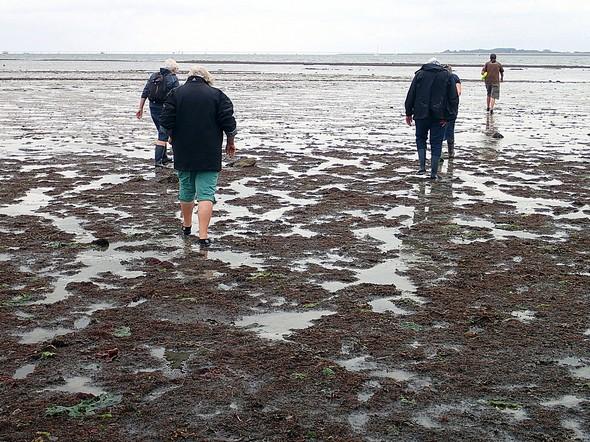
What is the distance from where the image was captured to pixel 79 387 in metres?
5.11

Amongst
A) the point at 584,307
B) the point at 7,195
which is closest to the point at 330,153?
the point at 7,195

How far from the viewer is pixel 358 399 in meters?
4.93

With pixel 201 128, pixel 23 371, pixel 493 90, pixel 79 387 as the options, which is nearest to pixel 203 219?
pixel 201 128

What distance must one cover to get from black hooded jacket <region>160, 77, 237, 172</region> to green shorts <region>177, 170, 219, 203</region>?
0.41ft

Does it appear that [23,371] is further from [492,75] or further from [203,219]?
[492,75]

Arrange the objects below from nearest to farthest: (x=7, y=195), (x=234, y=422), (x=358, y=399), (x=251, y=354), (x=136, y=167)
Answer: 1. (x=234, y=422)
2. (x=358, y=399)
3. (x=251, y=354)
4. (x=7, y=195)
5. (x=136, y=167)

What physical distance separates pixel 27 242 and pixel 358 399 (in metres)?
5.34

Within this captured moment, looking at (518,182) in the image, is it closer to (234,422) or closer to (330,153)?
(330,153)

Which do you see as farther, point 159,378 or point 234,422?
point 159,378

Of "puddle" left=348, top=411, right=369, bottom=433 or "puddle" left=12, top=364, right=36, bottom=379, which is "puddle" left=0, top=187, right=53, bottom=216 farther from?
"puddle" left=348, top=411, right=369, bottom=433

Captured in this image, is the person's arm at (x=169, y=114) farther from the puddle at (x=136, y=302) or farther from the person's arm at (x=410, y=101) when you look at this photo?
the person's arm at (x=410, y=101)

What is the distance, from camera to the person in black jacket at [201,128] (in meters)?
8.99

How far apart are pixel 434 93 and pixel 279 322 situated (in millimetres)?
8034

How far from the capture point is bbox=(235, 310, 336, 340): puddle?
6160 millimetres
